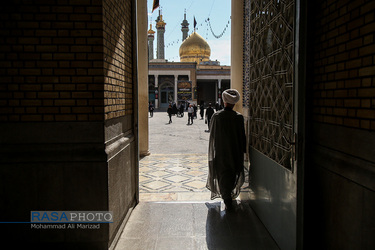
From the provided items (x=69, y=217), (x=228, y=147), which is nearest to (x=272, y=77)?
(x=228, y=147)

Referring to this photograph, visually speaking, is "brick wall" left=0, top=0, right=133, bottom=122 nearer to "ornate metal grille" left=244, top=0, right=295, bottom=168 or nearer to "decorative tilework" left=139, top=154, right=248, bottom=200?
"ornate metal grille" left=244, top=0, right=295, bottom=168

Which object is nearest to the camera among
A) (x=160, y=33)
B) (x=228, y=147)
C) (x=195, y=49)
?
(x=228, y=147)

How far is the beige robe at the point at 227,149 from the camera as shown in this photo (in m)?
4.05

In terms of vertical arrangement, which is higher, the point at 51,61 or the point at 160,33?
the point at 160,33

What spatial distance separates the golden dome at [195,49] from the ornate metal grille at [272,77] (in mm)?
45027

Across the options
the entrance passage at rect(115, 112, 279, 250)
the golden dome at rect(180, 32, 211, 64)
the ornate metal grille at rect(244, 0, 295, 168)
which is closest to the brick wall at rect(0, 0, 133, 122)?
the entrance passage at rect(115, 112, 279, 250)

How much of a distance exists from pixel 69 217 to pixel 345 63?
2.62 m

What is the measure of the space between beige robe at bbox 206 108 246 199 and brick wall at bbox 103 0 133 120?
3.91 ft

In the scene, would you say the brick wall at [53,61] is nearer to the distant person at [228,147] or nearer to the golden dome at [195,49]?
the distant person at [228,147]

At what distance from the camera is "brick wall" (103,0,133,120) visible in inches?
118

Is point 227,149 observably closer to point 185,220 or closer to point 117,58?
point 185,220

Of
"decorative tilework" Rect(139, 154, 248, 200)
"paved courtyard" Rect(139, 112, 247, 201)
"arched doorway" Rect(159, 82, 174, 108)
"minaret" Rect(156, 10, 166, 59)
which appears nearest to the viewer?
"paved courtyard" Rect(139, 112, 247, 201)

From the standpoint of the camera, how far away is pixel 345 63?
7.64ft

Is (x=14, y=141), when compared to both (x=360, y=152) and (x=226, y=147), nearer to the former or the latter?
(x=226, y=147)
